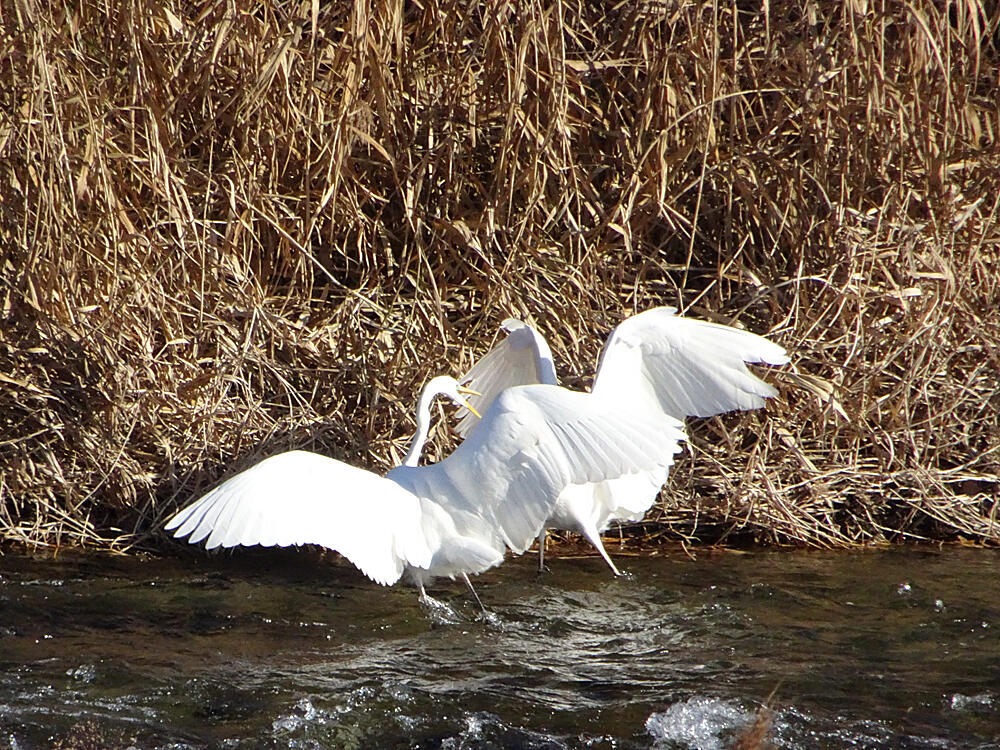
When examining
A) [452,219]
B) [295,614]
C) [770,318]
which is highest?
[452,219]

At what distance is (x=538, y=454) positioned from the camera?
348 centimetres

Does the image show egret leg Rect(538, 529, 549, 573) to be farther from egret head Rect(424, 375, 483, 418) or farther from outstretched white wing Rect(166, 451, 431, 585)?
outstretched white wing Rect(166, 451, 431, 585)

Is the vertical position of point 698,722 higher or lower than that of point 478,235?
lower

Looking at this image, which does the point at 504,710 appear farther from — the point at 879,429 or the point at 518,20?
the point at 518,20

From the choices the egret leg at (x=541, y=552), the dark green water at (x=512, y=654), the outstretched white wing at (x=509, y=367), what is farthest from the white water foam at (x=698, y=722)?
the outstretched white wing at (x=509, y=367)

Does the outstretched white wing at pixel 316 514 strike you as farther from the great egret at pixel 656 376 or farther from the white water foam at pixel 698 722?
the white water foam at pixel 698 722

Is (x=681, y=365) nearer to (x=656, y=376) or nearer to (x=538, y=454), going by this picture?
(x=656, y=376)

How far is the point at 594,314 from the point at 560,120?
2.48 feet

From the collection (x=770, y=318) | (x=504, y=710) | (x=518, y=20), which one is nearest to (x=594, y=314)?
(x=770, y=318)

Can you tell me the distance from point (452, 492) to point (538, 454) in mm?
366

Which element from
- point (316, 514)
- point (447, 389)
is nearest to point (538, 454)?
point (316, 514)

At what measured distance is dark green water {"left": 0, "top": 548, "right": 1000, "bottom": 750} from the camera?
310cm

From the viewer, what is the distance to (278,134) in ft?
15.8

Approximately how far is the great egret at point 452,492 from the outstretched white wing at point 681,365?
1.80 feet
